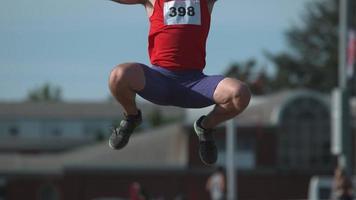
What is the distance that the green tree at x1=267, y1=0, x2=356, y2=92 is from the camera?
301ft

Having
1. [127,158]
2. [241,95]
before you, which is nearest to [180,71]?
[241,95]

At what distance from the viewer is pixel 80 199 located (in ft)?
211

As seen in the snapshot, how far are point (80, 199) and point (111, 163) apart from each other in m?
6.31

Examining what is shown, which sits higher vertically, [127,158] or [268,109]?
[268,109]

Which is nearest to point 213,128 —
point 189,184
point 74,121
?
point 189,184

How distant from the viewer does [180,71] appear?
9.40 meters

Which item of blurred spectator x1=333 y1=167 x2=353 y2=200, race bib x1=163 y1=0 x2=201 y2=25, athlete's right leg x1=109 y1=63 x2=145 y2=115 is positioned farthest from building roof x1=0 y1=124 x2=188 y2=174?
athlete's right leg x1=109 y1=63 x2=145 y2=115

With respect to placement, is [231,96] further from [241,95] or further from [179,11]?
[179,11]

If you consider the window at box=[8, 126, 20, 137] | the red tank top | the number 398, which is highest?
the number 398

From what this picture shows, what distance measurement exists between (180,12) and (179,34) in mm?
175

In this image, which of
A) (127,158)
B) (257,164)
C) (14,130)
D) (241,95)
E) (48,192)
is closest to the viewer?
(241,95)

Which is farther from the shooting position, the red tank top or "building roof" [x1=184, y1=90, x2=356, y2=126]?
"building roof" [x1=184, y1=90, x2=356, y2=126]

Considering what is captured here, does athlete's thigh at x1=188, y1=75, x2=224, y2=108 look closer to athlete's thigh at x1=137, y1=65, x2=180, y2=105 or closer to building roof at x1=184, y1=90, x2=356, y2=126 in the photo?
athlete's thigh at x1=137, y1=65, x2=180, y2=105

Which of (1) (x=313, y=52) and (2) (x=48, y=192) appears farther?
(1) (x=313, y=52)
